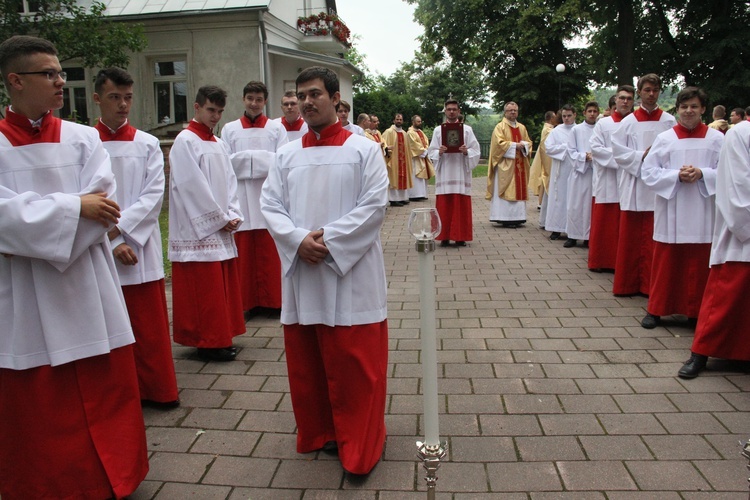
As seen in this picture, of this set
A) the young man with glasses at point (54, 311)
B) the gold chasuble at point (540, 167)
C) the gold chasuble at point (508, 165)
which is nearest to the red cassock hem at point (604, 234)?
the gold chasuble at point (508, 165)

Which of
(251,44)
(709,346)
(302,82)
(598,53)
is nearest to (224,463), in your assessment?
(302,82)

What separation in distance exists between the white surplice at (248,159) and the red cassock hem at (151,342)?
2.18m

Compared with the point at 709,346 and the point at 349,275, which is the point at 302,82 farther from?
the point at 709,346

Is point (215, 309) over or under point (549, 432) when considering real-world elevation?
over

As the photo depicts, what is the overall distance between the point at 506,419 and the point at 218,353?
8.36 feet

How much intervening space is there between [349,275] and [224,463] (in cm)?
132

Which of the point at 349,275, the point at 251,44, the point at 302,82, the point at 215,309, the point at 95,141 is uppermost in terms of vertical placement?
the point at 251,44

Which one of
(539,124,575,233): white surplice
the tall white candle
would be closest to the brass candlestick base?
the tall white candle

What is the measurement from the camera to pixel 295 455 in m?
3.83

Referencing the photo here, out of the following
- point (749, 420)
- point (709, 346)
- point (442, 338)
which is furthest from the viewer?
point (442, 338)

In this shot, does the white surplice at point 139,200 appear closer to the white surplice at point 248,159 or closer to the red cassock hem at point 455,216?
the white surplice at point 248,159

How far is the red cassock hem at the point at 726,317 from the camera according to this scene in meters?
4.80

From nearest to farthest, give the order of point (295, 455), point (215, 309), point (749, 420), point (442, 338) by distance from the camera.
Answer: point (295, 455), point (749, 420), point (215, 309), point (442, 338)

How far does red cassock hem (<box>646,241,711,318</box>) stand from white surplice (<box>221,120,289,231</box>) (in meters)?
3.86
